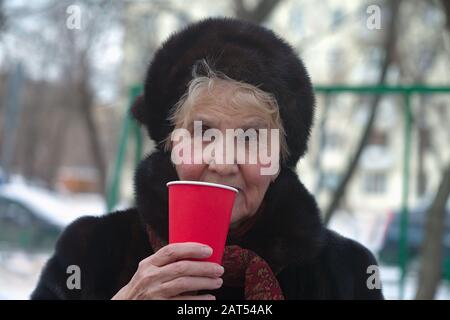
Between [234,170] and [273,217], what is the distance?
0.79 ft

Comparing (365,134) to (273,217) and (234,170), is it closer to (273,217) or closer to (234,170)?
(273,217)

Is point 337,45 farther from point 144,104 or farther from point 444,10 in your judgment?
point 144,104

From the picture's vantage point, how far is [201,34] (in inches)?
62.1

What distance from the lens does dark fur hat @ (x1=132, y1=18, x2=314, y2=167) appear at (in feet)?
5.05

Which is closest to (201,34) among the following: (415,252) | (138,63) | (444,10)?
(444,10)

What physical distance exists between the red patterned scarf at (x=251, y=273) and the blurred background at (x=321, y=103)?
0.46 metres

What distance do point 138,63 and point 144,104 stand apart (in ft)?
43.9

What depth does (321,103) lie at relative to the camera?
17.6 ft

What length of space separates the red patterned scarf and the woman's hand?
0.99 feet

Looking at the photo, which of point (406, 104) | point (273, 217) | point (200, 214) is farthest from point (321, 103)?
point (200, 214)

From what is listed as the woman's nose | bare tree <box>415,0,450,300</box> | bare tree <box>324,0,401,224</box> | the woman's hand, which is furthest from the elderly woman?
bare tree <box>324,0,401,224</box>

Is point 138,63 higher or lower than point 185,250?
higher

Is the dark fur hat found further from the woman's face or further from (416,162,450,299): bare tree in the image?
(416,162,450,299): bare tree

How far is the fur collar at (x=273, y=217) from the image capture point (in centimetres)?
158
